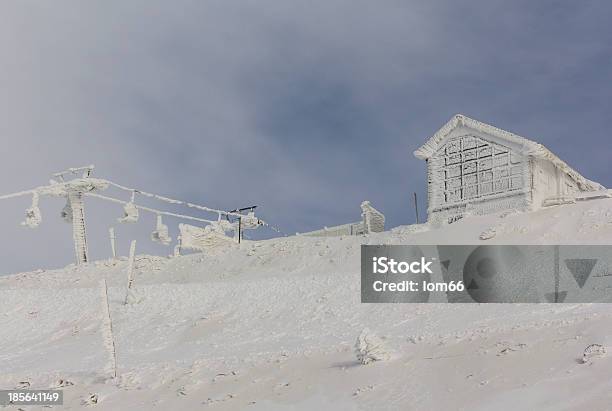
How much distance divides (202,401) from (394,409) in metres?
5.29

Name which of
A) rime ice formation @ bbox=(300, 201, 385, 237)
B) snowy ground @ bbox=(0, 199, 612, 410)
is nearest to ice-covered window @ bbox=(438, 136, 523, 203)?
snowy ground @ bbox=(0, 199, 612, 410)

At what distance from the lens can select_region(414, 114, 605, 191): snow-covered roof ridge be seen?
127ft

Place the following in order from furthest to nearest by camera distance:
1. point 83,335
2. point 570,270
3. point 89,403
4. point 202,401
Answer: point 83,335, point 570,270, point 89,403, point 202,401

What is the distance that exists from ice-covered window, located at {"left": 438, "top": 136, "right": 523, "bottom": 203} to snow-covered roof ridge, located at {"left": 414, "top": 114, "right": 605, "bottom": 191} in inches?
23.6

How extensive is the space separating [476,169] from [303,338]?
20.7 metres

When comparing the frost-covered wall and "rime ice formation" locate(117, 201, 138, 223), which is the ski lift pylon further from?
the frost-covered wall

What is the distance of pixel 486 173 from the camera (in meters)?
40.3

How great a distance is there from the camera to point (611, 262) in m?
27.0

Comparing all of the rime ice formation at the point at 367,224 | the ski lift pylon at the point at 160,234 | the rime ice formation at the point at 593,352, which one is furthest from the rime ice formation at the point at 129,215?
the rime ice formation at the point at 593,352

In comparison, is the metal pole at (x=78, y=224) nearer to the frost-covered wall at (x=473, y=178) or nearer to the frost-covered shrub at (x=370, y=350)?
the frost-covered wall at (x=473, y=178)

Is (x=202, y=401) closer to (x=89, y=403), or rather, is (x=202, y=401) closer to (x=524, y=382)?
(x=89, y=403)

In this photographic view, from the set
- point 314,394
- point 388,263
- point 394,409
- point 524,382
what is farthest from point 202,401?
point 388,263

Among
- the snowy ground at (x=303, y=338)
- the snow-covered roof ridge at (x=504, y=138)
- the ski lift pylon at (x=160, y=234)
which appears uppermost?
the snow-covered roof ridge at (x=504, y=138)

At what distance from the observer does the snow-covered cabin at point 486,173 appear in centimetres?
3875
